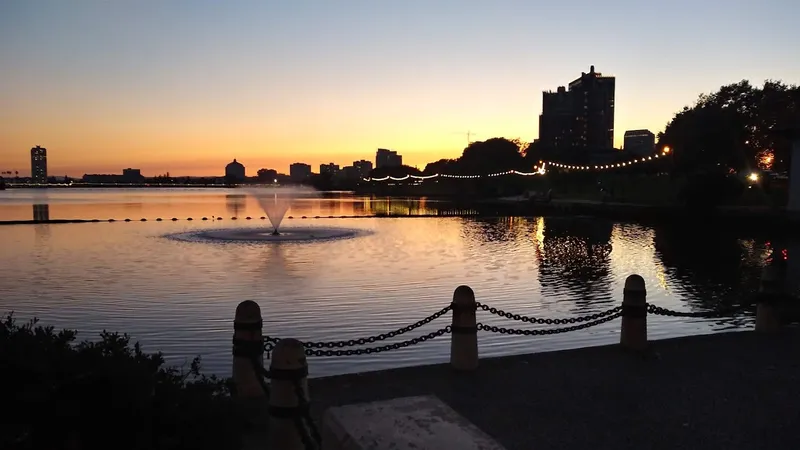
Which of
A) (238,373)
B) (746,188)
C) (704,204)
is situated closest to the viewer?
(238,373)

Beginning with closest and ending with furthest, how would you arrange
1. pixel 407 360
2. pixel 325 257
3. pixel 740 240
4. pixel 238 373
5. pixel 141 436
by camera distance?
pixel 141 436, pixel 238 373, pixel 407 360, pixel 325 257, pixel 740 240

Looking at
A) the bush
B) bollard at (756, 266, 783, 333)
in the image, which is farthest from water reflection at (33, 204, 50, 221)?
the bush

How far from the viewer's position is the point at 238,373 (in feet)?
24.3

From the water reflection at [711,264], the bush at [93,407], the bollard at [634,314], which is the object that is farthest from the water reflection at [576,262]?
the bush at [93,407]

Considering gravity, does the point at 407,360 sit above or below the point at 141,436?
below

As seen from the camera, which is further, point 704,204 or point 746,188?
point 746,188

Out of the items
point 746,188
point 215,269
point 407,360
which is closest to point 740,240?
point 746,188

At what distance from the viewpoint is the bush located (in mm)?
3949

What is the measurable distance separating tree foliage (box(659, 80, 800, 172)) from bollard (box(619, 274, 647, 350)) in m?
62.8

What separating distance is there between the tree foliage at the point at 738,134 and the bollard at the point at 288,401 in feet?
225

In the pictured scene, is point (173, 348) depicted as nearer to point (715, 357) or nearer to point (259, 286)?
point (259, 286)

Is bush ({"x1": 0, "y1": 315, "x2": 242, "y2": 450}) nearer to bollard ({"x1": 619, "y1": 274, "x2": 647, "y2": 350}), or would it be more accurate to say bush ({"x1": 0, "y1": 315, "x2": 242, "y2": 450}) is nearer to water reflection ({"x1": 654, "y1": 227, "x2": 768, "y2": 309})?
bollard ({"x1": 619, "y1": 274, "x2": 647, "y2": 350})

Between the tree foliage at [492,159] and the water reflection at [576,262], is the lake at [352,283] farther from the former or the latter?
the tree foliage at [492,159]

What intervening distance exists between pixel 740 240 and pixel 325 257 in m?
25.5
